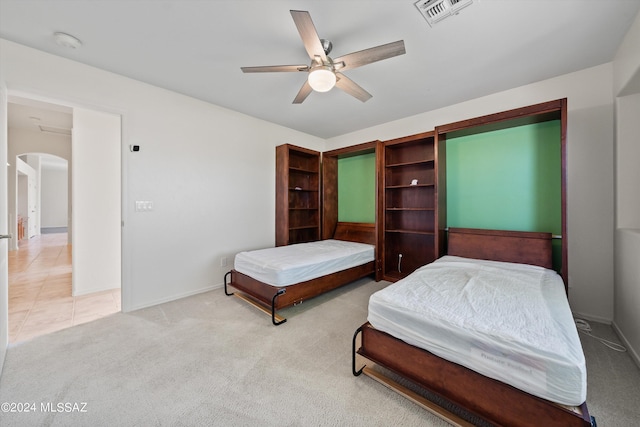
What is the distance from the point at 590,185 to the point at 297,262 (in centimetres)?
313

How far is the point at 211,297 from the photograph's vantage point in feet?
10.1

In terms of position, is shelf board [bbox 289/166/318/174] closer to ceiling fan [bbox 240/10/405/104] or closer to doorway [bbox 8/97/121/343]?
ceiling fan [bbox 240/10/405/104]

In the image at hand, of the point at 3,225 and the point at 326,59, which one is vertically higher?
the point at 326,59

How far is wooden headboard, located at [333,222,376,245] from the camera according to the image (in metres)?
4.04

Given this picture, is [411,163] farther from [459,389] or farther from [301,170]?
[459,389]

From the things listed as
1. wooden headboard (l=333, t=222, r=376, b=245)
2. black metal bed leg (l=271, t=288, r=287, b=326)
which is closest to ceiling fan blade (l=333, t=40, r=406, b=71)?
black metal bed leg (l=271, t=288, r=287, b=326)

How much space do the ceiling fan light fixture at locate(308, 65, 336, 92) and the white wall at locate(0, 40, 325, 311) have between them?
2.00 metres

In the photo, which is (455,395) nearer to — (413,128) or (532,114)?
(532,114)

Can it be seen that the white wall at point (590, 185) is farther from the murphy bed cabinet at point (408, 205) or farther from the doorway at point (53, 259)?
the doorway at point (53, 259)

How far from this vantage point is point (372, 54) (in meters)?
1.76

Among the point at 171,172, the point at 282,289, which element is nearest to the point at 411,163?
the point at 282,289

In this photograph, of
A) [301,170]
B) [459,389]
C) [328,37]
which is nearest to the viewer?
[459,389]

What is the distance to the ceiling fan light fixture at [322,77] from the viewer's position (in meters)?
1.89

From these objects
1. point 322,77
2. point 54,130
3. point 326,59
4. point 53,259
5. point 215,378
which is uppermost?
point 54,130
